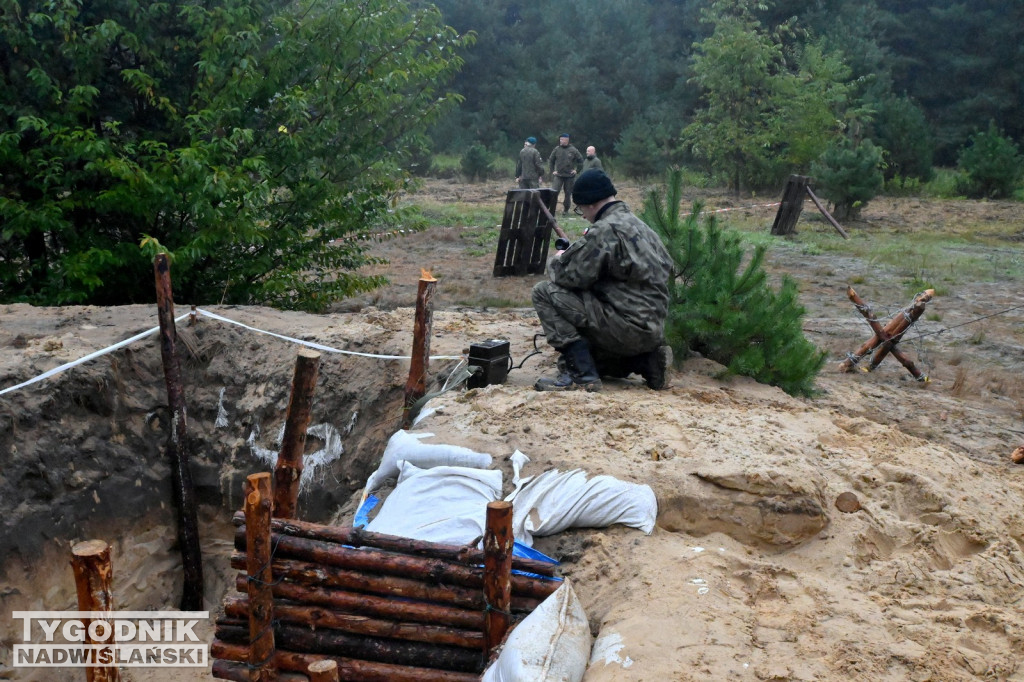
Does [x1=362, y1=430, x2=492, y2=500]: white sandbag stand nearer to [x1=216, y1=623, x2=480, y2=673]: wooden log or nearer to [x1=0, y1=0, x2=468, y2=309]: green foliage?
[x1=216, y1=623, x2=480, y2=673]: wooden log

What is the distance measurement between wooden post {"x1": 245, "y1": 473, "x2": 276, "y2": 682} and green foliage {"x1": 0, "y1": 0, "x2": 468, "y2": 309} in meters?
3.99

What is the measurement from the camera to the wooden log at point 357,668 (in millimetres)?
3770

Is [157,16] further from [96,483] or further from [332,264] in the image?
[96,483]

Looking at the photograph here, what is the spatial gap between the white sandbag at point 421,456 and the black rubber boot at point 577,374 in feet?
3.41

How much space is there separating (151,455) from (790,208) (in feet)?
41.3

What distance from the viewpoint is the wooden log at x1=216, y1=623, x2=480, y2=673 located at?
3793 mm

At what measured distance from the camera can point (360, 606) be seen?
152 inches

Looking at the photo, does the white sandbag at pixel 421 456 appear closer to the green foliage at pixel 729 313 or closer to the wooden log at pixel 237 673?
the wooden log at pixel 237 673

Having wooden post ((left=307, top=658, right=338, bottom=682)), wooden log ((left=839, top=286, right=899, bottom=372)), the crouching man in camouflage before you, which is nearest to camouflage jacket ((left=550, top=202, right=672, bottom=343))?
the crouching man in camouflage

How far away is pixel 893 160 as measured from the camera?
964 inches

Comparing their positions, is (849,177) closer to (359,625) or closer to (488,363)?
(488,363)

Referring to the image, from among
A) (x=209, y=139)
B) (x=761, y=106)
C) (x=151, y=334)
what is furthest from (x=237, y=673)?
(x=761, y=106)

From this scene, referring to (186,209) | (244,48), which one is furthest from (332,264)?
(244,48)

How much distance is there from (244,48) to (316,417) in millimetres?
3294
